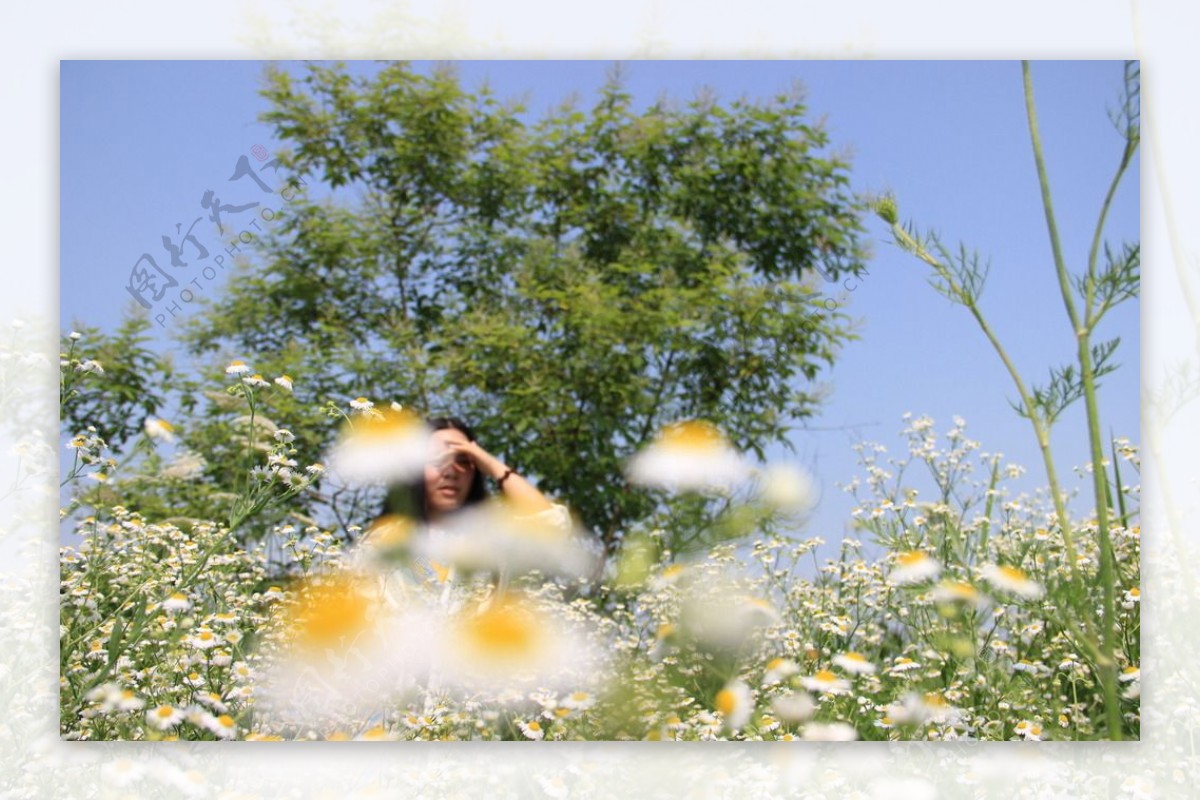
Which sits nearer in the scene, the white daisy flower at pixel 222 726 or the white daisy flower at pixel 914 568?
the white daisy flower at pixel 222 726

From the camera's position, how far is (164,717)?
258 centimetres

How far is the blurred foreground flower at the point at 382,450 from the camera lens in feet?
8.78

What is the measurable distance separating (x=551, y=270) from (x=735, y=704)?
979 millimetres

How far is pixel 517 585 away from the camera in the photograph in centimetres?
268

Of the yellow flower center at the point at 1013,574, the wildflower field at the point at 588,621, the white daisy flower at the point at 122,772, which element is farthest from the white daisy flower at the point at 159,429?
the yellow flower center at the point at 1013,574

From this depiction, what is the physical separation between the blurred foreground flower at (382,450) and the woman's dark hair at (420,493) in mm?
19

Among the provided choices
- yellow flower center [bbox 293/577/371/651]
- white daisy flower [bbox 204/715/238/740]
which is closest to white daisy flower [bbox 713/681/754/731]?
yellow flower center [bbox 293/577/371/651]

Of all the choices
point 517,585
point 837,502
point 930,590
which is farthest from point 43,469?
point 930,590

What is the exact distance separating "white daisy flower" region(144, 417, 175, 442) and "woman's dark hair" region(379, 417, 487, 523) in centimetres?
46

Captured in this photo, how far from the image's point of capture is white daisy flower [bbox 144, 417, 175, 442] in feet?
8.71

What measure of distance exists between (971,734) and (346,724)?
4.19 feet

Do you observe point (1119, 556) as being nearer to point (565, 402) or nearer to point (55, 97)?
point (565, 402)

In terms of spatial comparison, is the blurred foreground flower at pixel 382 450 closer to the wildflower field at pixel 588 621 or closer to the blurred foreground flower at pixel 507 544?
the wildflower field at pixel 588 621

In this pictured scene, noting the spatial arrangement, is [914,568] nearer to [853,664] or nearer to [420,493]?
[853,664]
